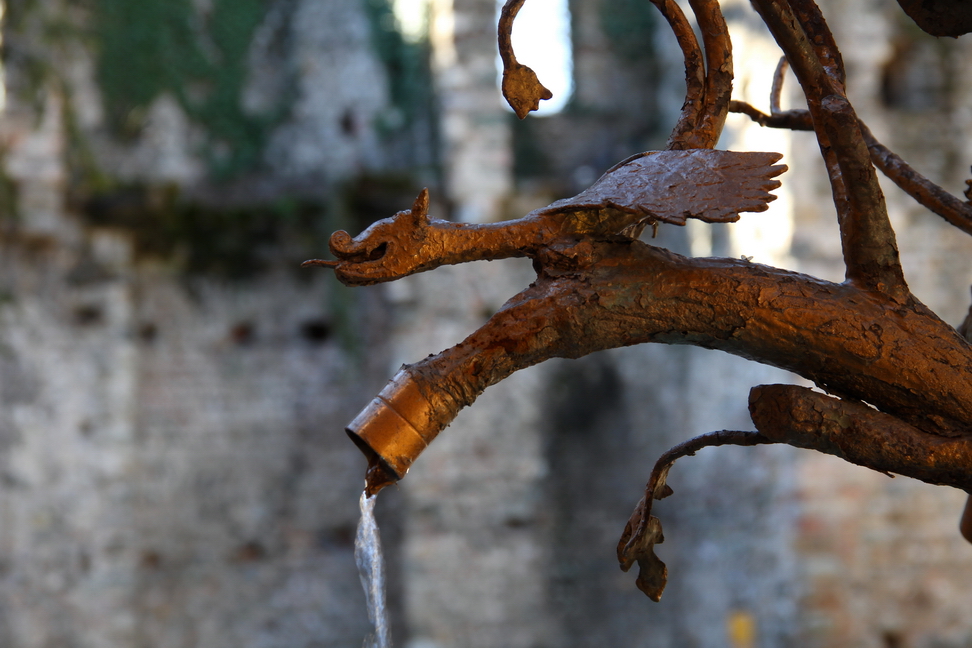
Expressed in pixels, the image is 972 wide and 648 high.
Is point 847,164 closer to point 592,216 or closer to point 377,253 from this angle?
point 592,216

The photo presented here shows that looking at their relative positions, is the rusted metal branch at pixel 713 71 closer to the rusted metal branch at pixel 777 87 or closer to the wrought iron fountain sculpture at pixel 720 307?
the wrought iron fountain sculpture at pixel 720 307

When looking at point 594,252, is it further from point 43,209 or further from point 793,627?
point 43,209

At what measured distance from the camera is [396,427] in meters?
1.24

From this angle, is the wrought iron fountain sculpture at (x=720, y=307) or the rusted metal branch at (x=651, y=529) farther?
the rusted metal branch at (x=651, y=529)

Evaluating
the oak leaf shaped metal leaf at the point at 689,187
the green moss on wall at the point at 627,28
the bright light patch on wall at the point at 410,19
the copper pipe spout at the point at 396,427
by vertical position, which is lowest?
the copper pipe spout at the point at 396,427

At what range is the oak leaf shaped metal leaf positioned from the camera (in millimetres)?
1227

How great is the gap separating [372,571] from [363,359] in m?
5.97

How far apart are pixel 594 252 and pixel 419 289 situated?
5342 mm

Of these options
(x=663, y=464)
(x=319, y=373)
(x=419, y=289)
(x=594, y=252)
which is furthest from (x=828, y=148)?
(x=319, y=373)

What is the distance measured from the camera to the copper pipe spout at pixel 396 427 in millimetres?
1229

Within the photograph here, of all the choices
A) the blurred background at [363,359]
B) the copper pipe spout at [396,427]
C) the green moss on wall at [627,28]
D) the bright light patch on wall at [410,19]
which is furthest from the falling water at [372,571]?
the bright light patch on wall at [410,19]

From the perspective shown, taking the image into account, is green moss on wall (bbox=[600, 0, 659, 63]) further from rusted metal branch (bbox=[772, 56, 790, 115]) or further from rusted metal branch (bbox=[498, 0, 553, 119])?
rusted metal branch (bbox=[498, 0, 553, 119])

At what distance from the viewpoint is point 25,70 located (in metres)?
6.14

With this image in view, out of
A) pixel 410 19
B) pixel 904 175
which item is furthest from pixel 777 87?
pixel 410 19
